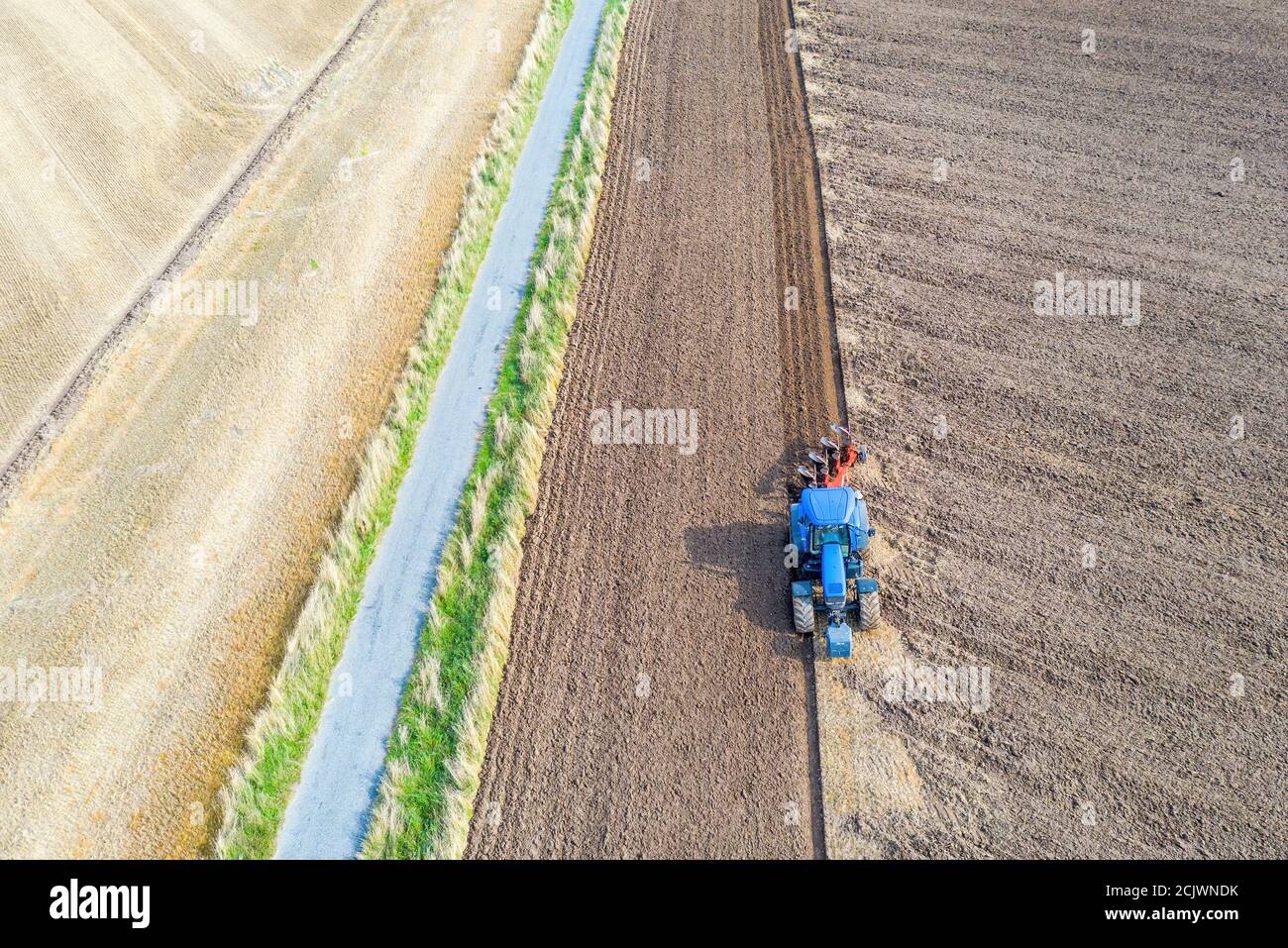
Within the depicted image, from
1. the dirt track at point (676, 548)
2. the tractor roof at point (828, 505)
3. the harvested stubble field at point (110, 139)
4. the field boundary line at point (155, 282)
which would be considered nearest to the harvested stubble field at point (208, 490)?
the field boundary line at point (155, 282)

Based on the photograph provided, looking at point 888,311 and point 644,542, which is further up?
point 888,311

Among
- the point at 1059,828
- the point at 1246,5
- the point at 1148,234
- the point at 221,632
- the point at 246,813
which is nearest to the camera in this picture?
the point at 1059,828

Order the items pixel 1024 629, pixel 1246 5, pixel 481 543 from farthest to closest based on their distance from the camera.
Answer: pixel 1246 5 → pixel 481 543 → pixel 1024 629

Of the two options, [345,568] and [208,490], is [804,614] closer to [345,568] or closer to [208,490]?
[345,568]

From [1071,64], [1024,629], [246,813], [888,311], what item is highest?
[1071,64]

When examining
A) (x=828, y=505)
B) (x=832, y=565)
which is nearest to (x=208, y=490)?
(x=828, y=505)

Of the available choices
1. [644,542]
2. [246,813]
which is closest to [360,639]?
[246,813]

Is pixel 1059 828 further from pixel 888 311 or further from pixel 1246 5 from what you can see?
pixel 1246 5
